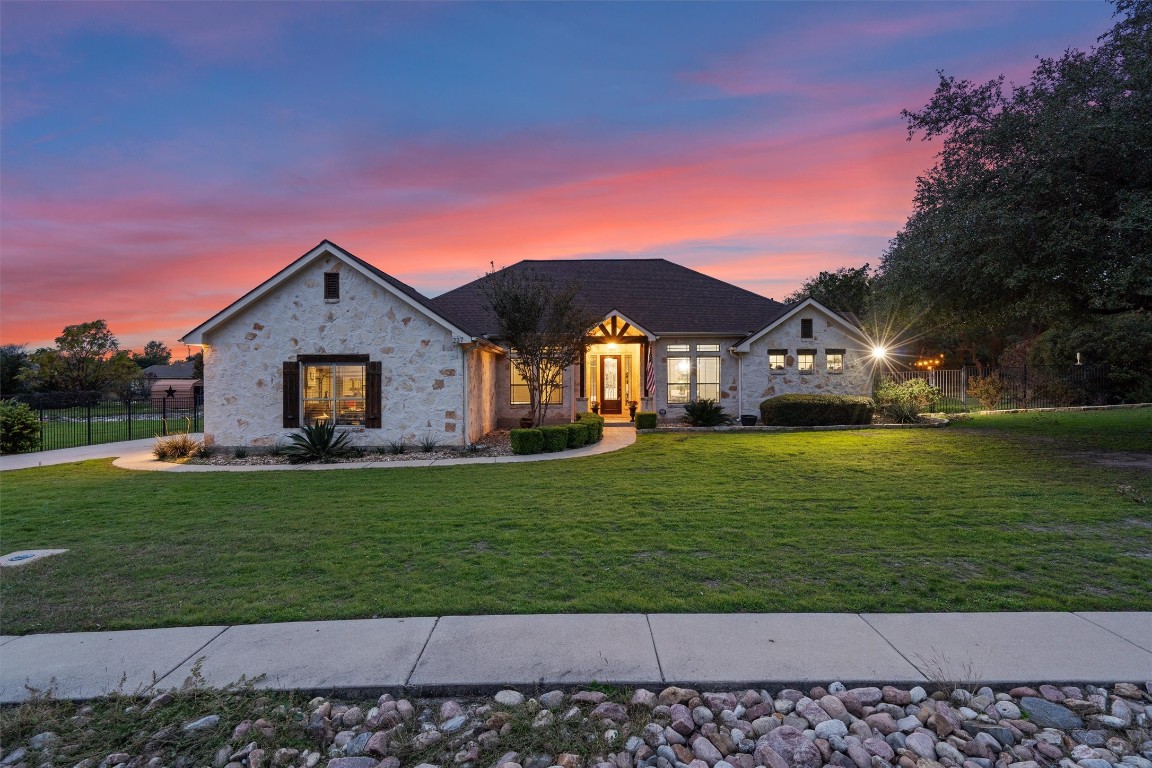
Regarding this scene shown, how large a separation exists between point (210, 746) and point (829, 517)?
680cm

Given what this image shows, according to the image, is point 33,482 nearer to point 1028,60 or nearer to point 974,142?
point 974,142

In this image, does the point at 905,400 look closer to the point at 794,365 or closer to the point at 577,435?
the point at 794,365

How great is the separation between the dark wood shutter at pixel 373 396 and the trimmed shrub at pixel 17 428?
9413 millimetres

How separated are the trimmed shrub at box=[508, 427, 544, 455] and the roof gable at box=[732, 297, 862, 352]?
9.60m

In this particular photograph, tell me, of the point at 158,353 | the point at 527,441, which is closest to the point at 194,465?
the point at 527,441

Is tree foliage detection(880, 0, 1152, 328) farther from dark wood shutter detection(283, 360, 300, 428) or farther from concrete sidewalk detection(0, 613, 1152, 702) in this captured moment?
dark wood shutter detection(283, 360, 300, 428)

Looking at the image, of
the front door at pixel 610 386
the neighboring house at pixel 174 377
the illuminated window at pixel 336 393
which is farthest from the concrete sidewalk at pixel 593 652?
the neighboring house at pixel 174 377

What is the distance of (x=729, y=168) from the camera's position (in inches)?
611

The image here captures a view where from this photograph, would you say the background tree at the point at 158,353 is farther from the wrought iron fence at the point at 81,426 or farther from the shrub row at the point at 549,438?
the shrub row at the point at 549,438

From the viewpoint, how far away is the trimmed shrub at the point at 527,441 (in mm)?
13625

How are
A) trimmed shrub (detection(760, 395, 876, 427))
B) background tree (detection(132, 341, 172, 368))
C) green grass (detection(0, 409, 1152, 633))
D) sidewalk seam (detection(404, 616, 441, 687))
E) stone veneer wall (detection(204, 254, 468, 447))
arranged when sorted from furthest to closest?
background tree (detection(132, 341, 172, 368)), trimmed shrub (detection(760, 395, 876, 427)), stone veneer wall (detection(204, 254, 468, 447)), green grass (detection(0, 409, 1152, 633)), sidewalk seam (detection(404, 616, 441, 687))

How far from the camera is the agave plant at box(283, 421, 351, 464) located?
13191mm

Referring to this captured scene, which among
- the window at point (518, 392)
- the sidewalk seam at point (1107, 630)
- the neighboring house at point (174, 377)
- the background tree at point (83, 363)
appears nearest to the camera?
the sidewalk seam at point (1107, 630)

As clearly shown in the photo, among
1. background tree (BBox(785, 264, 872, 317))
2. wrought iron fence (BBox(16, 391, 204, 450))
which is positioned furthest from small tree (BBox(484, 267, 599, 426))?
background tree (BBox(785, 264, 872, 317))
